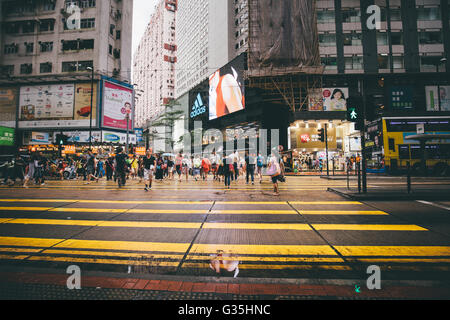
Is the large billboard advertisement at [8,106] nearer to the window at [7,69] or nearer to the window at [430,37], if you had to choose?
the window at [7,69]

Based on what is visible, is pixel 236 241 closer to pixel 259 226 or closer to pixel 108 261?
pixel 259 226

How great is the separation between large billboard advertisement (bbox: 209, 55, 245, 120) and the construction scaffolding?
4.43 metres

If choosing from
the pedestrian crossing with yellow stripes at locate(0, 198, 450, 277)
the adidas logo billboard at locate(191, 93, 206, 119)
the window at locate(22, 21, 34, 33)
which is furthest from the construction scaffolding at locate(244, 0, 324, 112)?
the window at locate(22, 21, 34, 33)

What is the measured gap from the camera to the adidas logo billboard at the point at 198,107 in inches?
1579

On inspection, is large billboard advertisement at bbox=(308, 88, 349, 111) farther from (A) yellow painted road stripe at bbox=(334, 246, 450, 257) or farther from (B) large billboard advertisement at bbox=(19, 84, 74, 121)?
(B) large billboard advertisement at bbox=(19, 84, 74, 121)

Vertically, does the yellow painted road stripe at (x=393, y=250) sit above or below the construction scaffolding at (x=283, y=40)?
below

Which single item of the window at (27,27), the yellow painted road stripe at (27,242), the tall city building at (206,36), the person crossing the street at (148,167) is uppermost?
the tall city building at (206,36)

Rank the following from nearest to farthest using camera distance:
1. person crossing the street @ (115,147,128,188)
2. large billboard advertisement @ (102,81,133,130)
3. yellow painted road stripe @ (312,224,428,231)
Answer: yellow painted road stripe @ (312,224,428,231) < person crossing the street @ (115,147,128,188) < large billboard advertisement @ (102,81,133,130)

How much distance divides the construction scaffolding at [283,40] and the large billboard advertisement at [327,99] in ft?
7.67

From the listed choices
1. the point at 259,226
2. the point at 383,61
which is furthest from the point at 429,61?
the point at 259,226

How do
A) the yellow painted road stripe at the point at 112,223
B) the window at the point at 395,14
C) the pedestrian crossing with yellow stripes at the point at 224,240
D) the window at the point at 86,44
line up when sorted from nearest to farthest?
the pedestrian crossing with yellow stripes at the point at 224,240, the yellow painted road stripe at the point at 112,223, the window at the point at 395,14, the window at the point at 86,44

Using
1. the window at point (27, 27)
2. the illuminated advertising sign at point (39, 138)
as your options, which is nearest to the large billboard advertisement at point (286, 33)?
the illuminated advertising sign at point (39, 138)

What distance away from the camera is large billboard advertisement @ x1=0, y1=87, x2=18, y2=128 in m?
27.9

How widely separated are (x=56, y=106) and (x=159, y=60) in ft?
230
